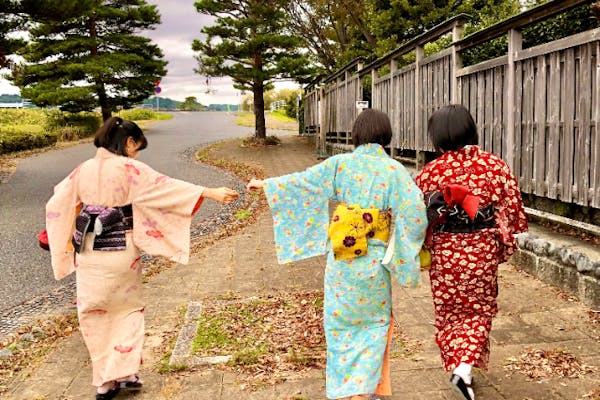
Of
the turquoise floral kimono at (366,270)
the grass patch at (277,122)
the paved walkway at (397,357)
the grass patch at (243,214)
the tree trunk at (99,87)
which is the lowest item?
the paved walkway at (397,357)

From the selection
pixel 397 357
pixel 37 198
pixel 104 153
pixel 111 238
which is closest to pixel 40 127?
pixel 37 198

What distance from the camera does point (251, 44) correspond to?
19625 mm

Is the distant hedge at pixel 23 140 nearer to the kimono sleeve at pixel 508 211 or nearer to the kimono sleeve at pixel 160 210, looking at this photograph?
the kimono sleeve at pixel 160 210

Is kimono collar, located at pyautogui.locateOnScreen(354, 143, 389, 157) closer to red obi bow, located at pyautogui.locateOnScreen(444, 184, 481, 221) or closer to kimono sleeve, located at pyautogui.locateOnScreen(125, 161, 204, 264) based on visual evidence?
red obi bow, located at pyautogui.locateOnScreen(444, 184, 481, 221)

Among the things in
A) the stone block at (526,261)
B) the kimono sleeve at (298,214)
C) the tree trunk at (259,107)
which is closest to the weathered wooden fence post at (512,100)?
the stone block at (526,261)

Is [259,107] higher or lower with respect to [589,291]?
higher

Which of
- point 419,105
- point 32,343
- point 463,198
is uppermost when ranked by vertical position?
point 419,105

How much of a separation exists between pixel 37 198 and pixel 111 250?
9264 millimetres

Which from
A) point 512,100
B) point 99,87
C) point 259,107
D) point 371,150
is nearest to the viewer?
point 371,150

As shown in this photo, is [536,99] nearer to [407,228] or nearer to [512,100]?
[512,100]

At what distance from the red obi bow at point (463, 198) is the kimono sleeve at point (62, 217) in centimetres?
235

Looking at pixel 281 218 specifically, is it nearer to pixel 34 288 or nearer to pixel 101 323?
pixel 101 323

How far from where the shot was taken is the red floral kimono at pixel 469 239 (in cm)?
327

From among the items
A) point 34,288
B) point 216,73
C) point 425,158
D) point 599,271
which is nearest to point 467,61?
point 425,158
